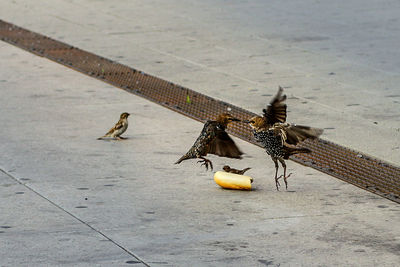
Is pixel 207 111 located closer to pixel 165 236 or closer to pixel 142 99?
pixel 142 99

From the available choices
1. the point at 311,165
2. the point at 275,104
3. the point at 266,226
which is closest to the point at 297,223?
the point at 266,226

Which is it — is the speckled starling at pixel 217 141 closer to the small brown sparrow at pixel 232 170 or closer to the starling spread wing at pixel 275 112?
the starling spread wing at pixel 275 112

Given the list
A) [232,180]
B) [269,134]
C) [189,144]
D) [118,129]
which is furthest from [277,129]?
[118,129]

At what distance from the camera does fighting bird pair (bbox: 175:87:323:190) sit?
19.4 ft

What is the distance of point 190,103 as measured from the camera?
30.1 feet

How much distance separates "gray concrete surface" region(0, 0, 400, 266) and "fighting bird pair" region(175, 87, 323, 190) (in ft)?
1.12

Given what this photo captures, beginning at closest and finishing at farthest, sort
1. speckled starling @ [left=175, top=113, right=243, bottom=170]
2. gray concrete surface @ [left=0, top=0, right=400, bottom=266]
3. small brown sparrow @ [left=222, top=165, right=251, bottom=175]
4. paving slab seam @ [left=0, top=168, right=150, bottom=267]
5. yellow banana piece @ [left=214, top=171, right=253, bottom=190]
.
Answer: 1. paving slab seam @ [left=0, top=168, right=150, bottom=267]
2. gray concrete surface @ [left=0, top=0, right=400, bottom=266]
3. speckled starling @ [left=175, top=113, right=243, bottom=170]
4. yellow banana piece @ [left=214, top=171, right=253, bottom=190]
5. small brown sparrow @ [left=222, top=165, right=251, bottom=175]

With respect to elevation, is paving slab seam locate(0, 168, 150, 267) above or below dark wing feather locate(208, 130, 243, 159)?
below

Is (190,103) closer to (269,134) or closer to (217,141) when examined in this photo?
(217,141)

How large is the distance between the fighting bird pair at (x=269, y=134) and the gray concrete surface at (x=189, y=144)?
34cm

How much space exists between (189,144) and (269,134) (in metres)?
1.79

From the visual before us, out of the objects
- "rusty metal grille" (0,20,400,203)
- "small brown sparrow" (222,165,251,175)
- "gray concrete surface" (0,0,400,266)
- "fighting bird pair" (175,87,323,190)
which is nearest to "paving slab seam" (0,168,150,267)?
"gray concrete surface" (0,0,400,266)

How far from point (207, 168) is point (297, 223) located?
3.64 ft

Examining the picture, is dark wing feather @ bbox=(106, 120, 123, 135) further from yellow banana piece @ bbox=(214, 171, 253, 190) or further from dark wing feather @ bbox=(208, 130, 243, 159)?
dark wing feather @ bbox=(208, 130, 243, 159)
